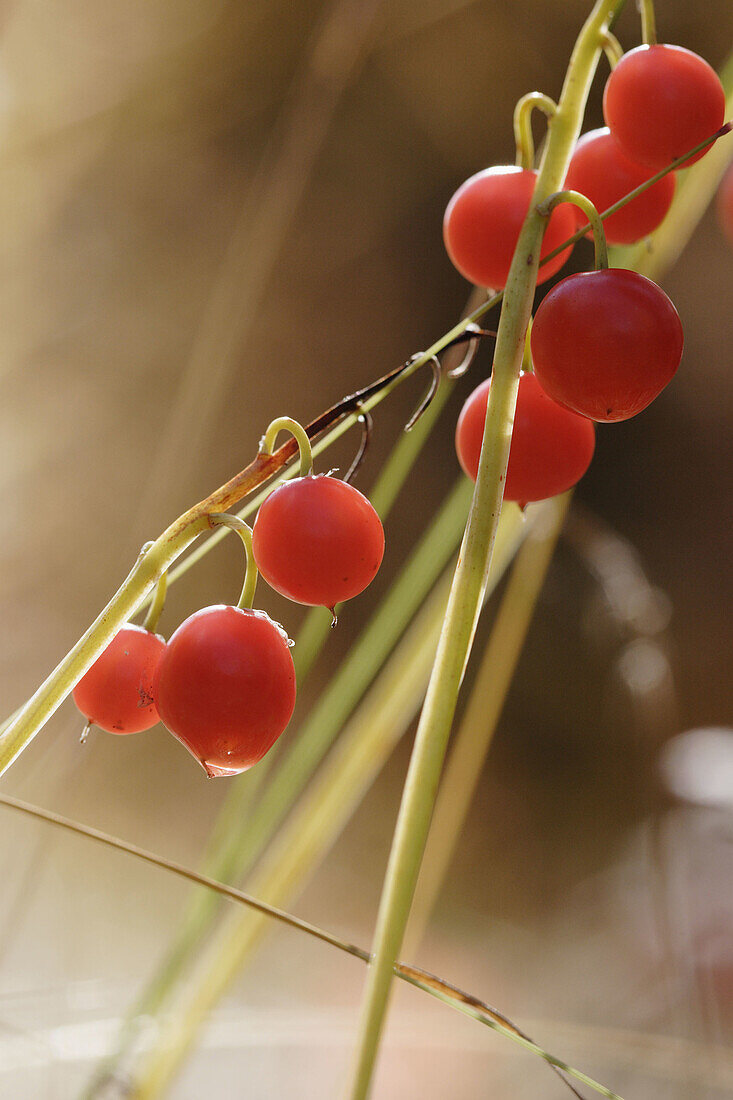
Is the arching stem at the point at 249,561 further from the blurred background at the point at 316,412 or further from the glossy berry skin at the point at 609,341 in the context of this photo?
the blurred background at the point at 316,412

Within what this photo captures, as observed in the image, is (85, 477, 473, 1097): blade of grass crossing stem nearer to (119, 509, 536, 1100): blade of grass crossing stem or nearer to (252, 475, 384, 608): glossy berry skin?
(119, 509, 536, 1100): blade of grass crossing stem

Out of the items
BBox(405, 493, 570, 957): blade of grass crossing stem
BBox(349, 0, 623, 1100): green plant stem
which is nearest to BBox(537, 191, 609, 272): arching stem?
BBox(349, 0, 623, 1100): green plant stem

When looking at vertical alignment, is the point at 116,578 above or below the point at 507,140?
below

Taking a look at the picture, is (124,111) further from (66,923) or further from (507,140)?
(66,923)

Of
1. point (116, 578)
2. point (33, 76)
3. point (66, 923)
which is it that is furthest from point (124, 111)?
point (66, 923)

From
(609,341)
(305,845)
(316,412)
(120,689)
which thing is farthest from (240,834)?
(316,412)

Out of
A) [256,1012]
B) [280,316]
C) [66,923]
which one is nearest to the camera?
[256,1012]

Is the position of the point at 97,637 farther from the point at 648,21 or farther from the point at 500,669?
the point at 500,669
